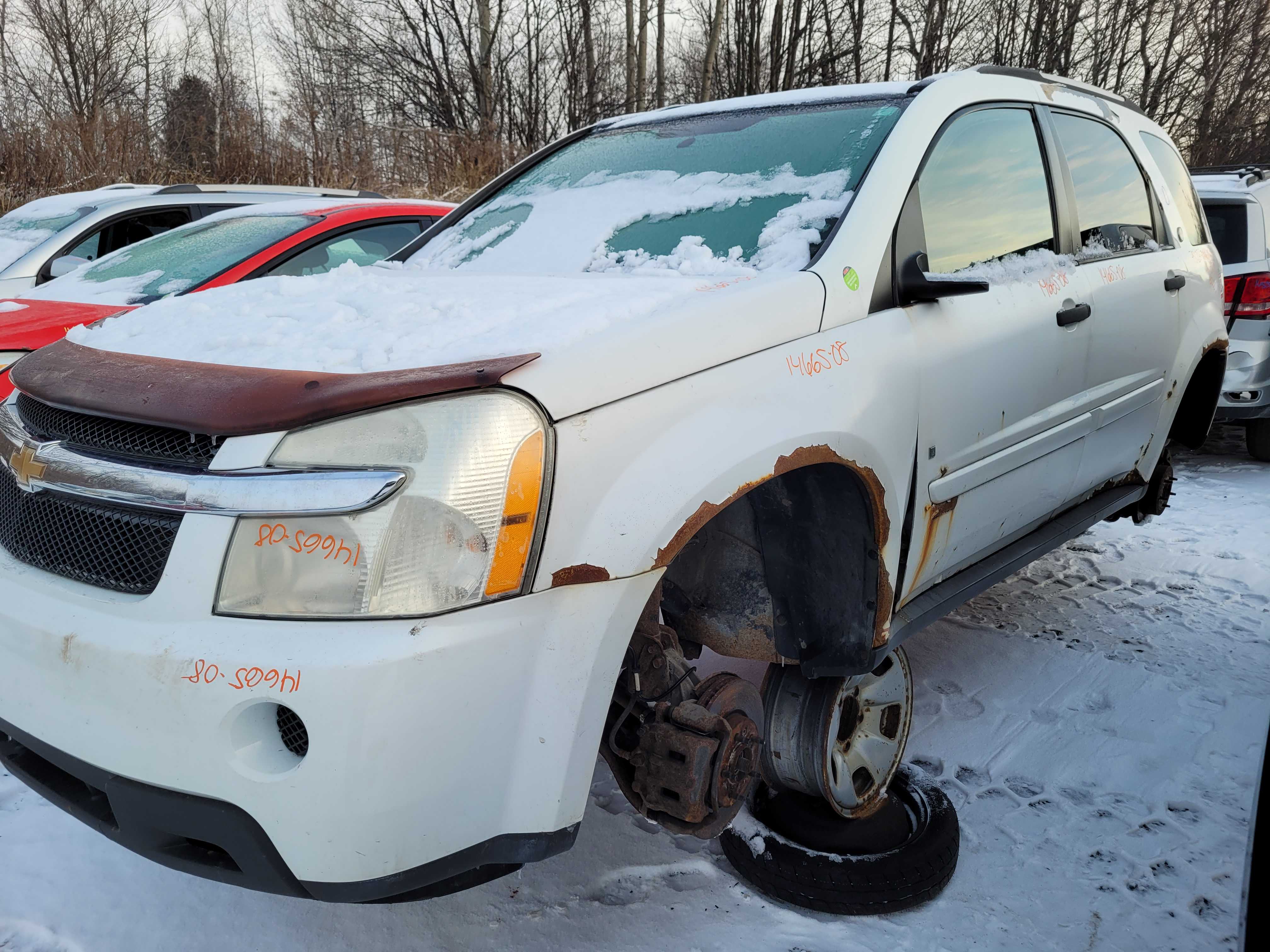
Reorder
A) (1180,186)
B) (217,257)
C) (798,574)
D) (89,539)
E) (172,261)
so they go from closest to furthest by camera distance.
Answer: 1. (89,539)
2. (798,574)
3. (1180,186)
4. (217,257)
5. (172,261)

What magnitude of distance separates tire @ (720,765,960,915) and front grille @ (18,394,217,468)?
5.48ft

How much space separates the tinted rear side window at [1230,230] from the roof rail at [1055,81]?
9.18 ft


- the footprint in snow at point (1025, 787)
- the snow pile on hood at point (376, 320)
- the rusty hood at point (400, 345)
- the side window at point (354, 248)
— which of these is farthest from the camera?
the side window at point (354, 248)

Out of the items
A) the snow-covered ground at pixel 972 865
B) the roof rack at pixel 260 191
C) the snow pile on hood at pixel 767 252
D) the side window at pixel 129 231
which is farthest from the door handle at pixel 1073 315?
the side window at pixel 129 231

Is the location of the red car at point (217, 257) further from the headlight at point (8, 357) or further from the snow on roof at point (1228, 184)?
the snow on roof at point (1228, 184)

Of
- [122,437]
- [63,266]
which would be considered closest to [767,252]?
[122,437]

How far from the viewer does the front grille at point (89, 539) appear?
1.54 meters

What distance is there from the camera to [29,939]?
6.66ft

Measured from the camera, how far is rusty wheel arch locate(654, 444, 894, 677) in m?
2.16

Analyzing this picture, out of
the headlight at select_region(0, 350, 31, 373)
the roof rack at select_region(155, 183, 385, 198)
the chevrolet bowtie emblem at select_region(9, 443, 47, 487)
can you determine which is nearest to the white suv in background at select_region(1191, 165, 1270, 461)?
the roof rack at select_region(155, 183, 385, 198)

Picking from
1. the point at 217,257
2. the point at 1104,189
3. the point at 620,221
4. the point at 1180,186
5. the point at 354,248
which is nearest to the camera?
the point at 620,221

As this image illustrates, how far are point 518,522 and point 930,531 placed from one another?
1.29 metres

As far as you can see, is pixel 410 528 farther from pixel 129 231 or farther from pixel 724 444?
pixel 129 231

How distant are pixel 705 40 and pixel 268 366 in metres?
25.5
